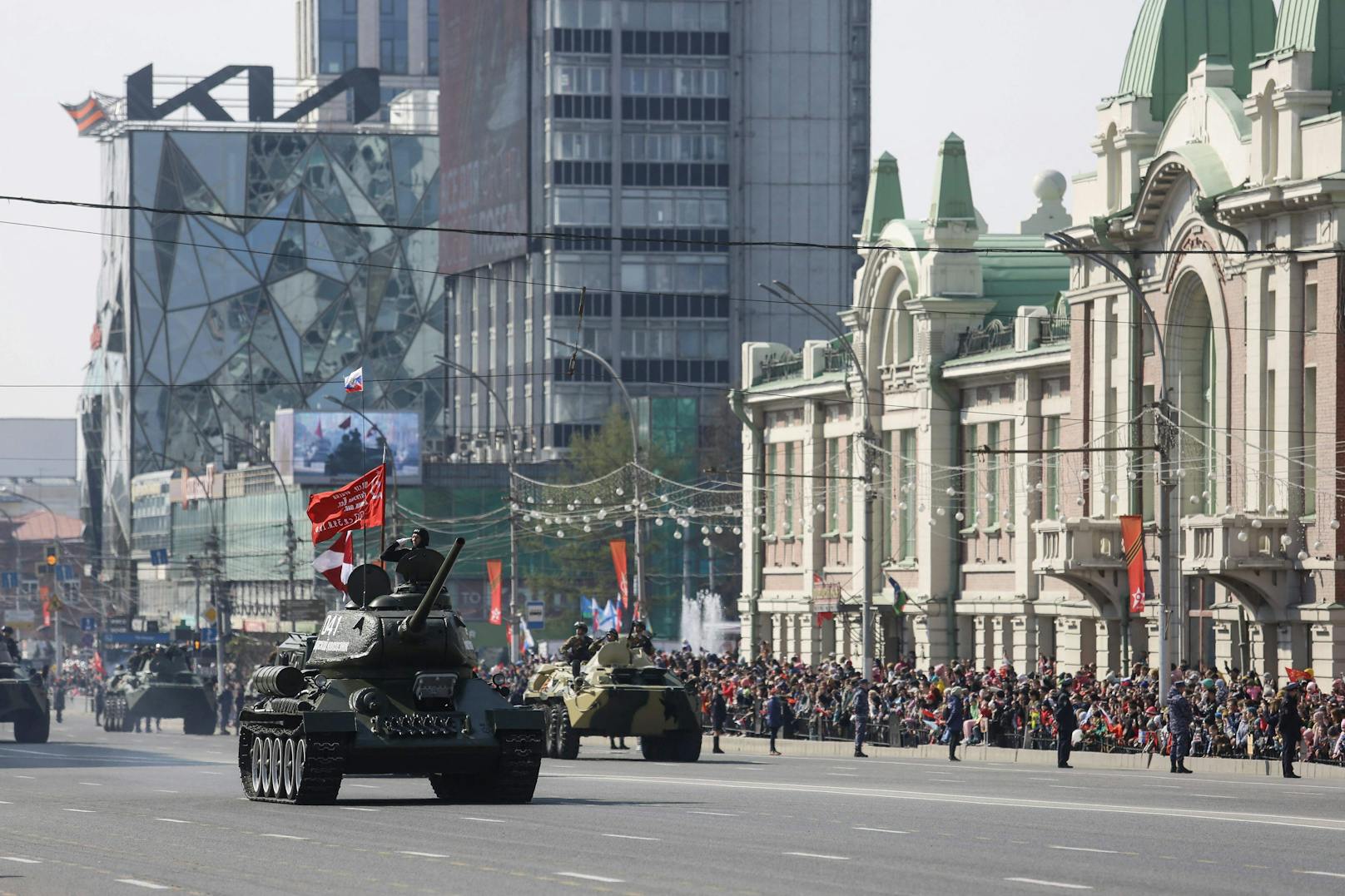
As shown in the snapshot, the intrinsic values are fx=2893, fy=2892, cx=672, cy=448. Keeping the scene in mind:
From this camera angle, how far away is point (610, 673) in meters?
43.2

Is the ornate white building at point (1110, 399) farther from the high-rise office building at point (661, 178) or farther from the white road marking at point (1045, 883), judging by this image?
the high-rise office building at point (661, 178)

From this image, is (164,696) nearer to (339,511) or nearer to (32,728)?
(32,728)

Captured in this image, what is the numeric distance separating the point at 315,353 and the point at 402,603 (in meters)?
147

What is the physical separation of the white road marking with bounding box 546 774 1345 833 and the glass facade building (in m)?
132

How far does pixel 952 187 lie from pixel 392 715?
41538 millimetres

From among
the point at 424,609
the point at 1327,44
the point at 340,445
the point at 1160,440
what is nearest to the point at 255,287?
the point at 340,445

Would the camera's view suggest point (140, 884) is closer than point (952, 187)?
Yes

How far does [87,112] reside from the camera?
560 feet

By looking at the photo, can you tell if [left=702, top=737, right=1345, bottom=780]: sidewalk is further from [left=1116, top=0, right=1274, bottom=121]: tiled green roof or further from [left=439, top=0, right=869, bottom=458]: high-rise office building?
[left=439, top=0, right=869, bottom=458]: high-rise office building

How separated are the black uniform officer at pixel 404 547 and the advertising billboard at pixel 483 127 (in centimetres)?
9700

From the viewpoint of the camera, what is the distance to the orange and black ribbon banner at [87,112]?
170 metres

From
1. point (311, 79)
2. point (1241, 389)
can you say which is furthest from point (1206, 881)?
point (311, 79)

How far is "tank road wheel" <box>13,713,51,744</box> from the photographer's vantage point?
57.0 meters

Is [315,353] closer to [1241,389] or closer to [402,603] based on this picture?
[1241,389]
